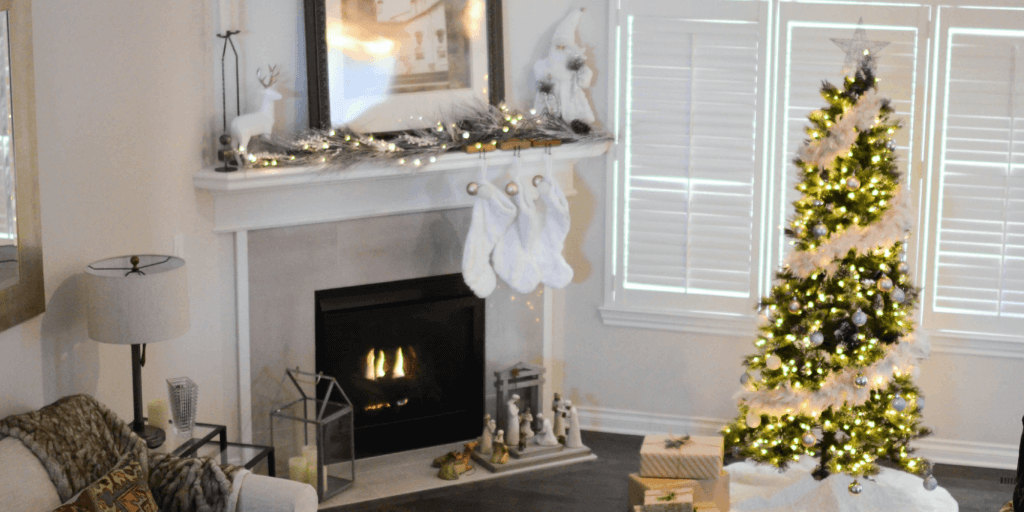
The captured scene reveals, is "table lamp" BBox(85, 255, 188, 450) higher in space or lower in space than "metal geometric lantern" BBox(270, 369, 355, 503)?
higher

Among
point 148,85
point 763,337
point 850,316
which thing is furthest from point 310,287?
point 850,316

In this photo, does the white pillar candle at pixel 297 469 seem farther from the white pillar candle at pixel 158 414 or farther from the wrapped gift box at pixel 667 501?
the wrapped gift box at pixel 667 501

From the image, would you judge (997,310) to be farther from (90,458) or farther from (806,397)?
(90,458)

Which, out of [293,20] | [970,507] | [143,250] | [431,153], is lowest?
[970,507]


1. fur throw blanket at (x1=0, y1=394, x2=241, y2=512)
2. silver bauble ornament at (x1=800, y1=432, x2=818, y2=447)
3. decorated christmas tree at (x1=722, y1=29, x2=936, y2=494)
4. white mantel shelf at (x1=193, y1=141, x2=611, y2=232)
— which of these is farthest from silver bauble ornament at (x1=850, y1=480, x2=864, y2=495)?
fur throw blanket at (x1=0, y1=394, x2=241, y2=512)

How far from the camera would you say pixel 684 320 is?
469 cm

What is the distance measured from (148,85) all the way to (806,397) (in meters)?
2.62

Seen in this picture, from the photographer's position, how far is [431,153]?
4.09m

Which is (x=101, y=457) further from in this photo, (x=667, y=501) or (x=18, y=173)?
(x=667, y=501)

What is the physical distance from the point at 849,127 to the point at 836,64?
2.85 feet

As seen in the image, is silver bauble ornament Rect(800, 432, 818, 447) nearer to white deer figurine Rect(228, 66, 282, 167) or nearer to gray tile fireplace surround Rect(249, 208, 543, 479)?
gray tile fireplace surround Rect(249, 208, 543, 479)

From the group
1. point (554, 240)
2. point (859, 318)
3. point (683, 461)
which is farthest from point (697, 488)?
point (554, 240)

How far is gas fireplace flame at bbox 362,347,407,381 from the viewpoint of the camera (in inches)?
174

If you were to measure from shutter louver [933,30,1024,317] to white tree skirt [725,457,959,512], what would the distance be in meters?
0.85
